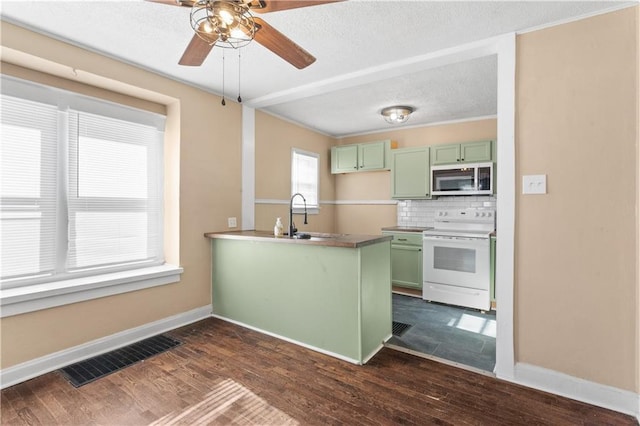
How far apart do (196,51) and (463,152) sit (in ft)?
11.9

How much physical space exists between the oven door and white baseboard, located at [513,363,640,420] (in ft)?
5.16

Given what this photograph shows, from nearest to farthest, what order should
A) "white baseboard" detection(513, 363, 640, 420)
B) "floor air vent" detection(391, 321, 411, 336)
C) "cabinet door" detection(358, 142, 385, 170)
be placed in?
"white baseboard" detection(513, 363, 640, 420) < "floor air vent" detection(391, 321, 411, 336) < "cabinet door" detection(358, 142, 385, 170)

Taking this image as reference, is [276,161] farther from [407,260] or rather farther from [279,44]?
[279,44]

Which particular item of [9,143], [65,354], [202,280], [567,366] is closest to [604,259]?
[567,366]

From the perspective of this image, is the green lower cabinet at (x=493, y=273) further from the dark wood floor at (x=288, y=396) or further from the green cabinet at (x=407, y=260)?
the dark wood floor at (x=288, y=396)

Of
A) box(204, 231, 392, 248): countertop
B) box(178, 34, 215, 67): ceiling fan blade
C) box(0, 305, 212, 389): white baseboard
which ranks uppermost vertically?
box(178, 34, 215, 67): ceiling fan blade

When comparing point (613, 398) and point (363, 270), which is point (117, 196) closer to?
point (363, 270)

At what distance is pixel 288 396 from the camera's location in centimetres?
204

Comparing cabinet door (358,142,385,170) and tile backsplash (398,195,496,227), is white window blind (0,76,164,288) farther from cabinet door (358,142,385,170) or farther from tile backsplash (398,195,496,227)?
tile backsplash (398,195,496,227)

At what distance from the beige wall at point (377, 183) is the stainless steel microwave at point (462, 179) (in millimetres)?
621

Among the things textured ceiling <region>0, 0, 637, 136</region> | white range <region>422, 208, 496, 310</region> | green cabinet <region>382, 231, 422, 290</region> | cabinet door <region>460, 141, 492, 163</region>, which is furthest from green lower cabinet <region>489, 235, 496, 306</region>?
textured ceiling <region>0, 0, 637, 136</region>

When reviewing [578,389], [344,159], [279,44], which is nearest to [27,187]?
[279,44]

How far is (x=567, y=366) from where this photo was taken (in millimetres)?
2084

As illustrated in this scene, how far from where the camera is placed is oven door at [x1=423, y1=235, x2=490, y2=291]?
3.68 metres
